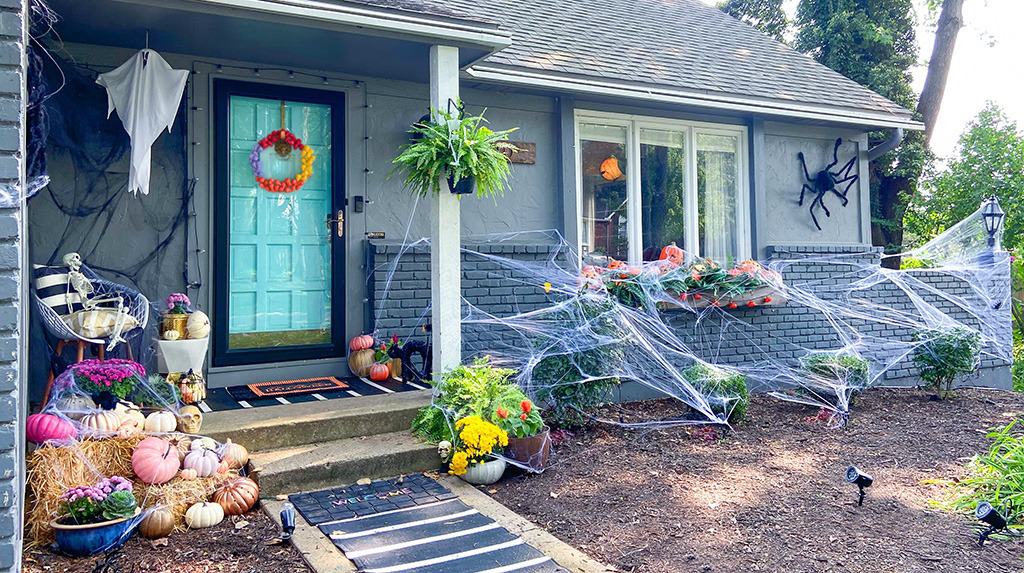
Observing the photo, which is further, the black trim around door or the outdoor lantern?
the outdoor lantern

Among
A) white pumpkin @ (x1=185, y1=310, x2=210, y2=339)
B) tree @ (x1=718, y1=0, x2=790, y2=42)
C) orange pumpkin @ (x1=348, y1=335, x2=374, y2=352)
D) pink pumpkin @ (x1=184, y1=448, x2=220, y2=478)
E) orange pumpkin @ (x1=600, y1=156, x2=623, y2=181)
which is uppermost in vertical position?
tree @ (x1=718, y1=0, x2=790, y2=42)

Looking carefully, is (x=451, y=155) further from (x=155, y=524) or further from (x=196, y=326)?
(x=155, y=524)

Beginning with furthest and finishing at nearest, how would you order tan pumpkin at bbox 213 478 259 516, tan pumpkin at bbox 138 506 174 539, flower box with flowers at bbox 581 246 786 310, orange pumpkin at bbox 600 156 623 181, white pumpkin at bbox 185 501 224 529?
orange pumpkin at bbox 600 156 623 181 < flower box with flowers at bbox 581 246 786 310 < tan pumpkin at bbox 213 478 259 516 < white pumpkin at bbox 185 501 224 529 < tan pumpkin at bbox 138 506 174 539

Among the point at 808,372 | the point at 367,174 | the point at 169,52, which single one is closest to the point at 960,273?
the point at 808,372

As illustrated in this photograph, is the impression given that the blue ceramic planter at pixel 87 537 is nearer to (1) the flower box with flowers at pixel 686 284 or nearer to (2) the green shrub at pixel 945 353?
(1) the flower box with flowers at pixel 686 284

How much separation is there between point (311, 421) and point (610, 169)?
163 inches

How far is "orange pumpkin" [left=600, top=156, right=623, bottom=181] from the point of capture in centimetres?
747

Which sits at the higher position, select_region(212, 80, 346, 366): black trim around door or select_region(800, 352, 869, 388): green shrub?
select_region(212, 80, 346, 366): black trim around door

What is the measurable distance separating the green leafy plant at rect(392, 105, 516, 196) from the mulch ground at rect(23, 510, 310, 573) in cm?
246

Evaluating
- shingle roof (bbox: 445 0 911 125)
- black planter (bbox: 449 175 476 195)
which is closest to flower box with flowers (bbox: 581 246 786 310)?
black planter (bbox: 449 175 476 195)

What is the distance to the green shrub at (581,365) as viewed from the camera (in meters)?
5.57

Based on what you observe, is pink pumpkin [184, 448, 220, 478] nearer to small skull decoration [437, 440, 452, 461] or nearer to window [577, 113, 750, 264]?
small skull decoration [437, 440, 452, 461]

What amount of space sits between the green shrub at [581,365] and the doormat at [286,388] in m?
1.55

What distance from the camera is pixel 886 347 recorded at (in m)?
7.79
